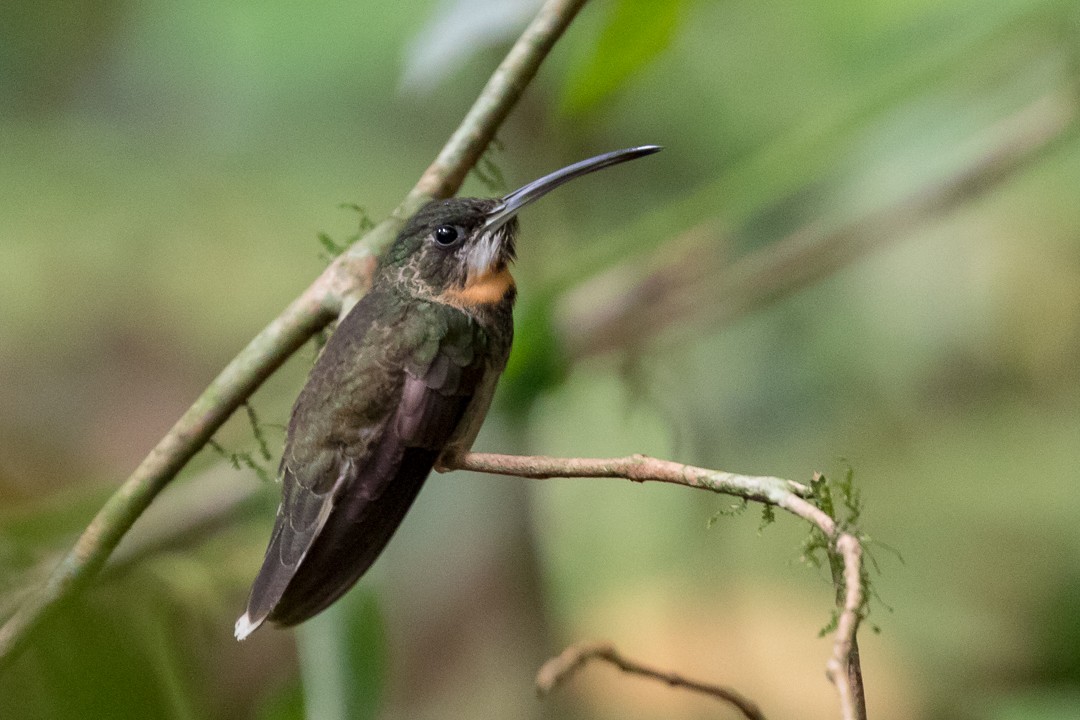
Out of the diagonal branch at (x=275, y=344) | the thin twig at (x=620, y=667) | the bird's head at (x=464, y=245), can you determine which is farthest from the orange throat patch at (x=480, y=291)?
the thin twig at (x=620, y=667)

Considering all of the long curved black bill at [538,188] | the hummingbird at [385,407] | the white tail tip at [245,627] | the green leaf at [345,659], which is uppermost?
the long curved black bill at [538,188]

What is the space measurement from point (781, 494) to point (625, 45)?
1095 millimetres

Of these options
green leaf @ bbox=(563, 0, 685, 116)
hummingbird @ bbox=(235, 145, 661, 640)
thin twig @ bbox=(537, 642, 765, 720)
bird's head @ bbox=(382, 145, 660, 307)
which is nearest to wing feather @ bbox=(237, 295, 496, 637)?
hummingbird @ bbox=(235, 145, 661, 640)

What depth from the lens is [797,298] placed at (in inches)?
133

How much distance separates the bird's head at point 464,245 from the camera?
1536mm

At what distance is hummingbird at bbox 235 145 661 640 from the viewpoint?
1.31 metres

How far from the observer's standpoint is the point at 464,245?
62.3 inches

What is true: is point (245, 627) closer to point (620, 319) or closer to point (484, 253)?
point (484, 253)

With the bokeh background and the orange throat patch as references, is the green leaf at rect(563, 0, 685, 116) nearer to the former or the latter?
the bokeh background

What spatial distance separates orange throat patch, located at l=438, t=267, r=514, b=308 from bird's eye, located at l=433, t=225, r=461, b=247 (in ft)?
0.21

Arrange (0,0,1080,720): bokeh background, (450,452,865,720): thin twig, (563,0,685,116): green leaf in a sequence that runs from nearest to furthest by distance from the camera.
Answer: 1. (450,452,865,720): thin twig
2. (563,0,685,116): green leaf
3. (0,0,1080,720): bokeh background

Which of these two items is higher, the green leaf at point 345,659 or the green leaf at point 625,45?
the green leaf at point 625,45

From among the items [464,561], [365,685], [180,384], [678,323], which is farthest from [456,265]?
[180,384]

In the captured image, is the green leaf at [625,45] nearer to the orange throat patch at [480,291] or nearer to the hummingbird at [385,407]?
the hummingbird at [385,407]
